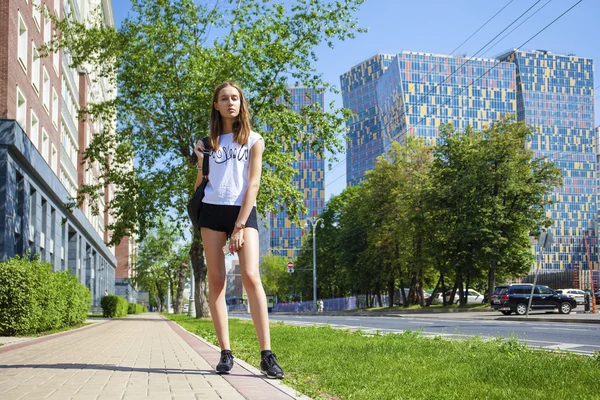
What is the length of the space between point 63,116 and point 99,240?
1909cm

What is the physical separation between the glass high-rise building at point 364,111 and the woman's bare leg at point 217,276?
491 ft

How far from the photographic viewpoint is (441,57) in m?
150

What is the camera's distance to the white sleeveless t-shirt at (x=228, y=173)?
5691mm

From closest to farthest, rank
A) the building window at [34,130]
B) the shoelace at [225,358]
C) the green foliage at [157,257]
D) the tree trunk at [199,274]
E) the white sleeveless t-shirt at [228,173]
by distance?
the white sleeveless t-shirt at [228,173], the shoelace at [225,358], the building window at [34,130], the tree trunk at [199,274], the green foliage at [157,257]

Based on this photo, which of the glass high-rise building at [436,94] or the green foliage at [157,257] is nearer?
the green foliage at [157,257]

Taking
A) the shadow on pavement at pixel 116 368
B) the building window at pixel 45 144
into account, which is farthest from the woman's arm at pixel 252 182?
the building window at pixel 45 144

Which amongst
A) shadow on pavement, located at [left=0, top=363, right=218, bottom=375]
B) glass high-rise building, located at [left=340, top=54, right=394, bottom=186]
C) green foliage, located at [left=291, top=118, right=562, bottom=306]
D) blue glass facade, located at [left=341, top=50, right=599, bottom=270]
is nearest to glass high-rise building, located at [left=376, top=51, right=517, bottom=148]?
blue glass facade, located at [left=341, top=50, right=599, bottom=270]

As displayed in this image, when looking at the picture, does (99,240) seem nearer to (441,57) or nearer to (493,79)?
(441,57)

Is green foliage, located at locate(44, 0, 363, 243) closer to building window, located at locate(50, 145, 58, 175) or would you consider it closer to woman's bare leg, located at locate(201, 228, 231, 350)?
building window, located at locate(50, 145, 58, 175)

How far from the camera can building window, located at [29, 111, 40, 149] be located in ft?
92.7

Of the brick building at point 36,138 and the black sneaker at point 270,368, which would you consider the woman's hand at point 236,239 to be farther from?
the brick building at point 36,138

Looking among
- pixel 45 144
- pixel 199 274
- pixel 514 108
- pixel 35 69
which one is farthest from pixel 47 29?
pixel 514 108

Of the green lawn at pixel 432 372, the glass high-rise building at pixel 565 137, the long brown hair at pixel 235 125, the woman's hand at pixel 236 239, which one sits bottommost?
the green lawn at pixel 432 372

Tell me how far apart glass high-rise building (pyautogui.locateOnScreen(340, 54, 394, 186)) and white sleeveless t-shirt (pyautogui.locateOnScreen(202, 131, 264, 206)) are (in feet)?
492
